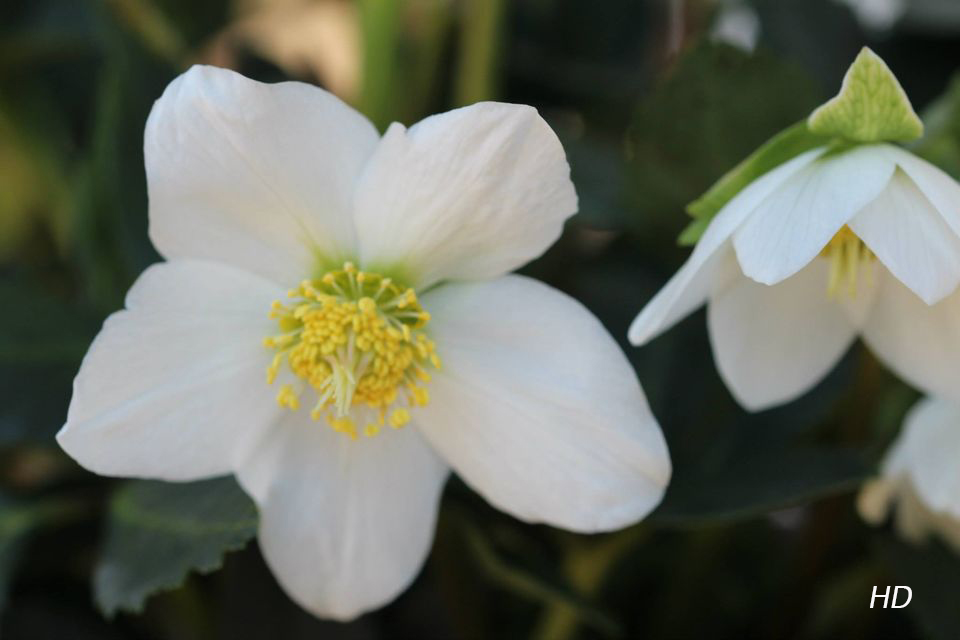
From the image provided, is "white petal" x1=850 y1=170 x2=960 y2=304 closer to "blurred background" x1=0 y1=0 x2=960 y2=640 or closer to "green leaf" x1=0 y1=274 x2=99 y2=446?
"blurred background" x1=0 y1=0 x2=960 y2=640

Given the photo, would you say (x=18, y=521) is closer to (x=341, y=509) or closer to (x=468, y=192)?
(x=341, y=509)

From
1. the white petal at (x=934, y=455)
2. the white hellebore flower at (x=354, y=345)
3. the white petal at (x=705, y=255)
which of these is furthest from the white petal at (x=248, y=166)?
the white petal at (x=934, y=455)

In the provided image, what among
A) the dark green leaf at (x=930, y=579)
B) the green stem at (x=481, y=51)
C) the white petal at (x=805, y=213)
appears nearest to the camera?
the white petal at (x=805, y=213)

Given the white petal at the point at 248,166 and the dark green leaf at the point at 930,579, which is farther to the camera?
the dark green leaf at the point at 930,579

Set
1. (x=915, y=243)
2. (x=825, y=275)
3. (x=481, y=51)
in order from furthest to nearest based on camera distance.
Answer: (x=481, y=51) → (x=825, y=275) → (x=915, y=243)

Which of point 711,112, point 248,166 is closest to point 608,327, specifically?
point 711,112

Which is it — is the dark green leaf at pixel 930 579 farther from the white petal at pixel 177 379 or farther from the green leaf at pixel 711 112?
the white petal at pixel 177 379
